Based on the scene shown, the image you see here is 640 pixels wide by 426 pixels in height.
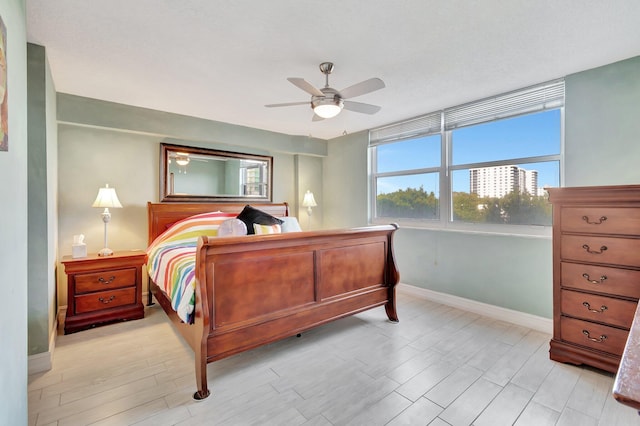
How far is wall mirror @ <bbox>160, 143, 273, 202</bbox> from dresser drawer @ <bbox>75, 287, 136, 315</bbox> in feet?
4.11

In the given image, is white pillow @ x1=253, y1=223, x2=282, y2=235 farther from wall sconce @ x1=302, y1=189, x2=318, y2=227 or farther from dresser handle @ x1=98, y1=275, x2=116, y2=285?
dresser handle @ x1=98, y1=275, x2=116, y2=285

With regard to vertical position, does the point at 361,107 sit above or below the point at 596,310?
above

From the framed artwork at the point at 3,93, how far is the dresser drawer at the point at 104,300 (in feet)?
7.84

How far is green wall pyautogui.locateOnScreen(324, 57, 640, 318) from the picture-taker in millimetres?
2436

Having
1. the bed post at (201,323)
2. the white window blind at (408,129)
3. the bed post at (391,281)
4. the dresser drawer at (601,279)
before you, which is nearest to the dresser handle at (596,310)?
the dresser drawer at (601,279)

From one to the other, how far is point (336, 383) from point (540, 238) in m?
2.41

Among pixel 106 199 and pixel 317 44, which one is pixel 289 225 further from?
pixel 317 44

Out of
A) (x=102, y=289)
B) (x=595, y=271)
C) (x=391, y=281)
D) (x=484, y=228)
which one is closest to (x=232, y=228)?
(x=102, y=289)

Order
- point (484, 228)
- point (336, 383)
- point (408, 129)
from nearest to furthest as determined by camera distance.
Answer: point (336, 383)
point (484, 228)
point (408, 129)

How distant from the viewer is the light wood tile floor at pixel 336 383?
68.2 inches

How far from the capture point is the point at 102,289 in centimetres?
304

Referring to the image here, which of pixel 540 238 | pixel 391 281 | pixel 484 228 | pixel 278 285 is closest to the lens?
pixel 278 285

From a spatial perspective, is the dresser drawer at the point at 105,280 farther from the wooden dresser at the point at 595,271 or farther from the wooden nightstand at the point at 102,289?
the wooden dresser at the point at 595,271

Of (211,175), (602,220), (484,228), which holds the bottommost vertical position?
(484,228)
